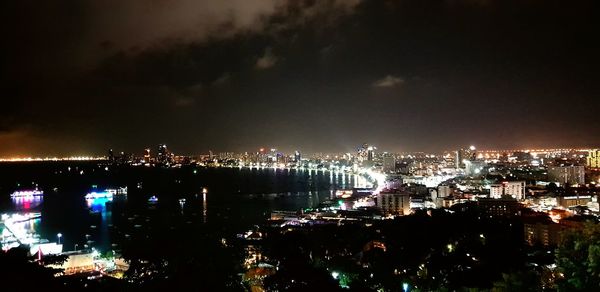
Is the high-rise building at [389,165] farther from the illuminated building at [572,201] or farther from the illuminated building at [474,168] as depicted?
the illuminated building at [572,201]

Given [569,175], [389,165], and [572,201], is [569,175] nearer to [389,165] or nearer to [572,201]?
[572,201]

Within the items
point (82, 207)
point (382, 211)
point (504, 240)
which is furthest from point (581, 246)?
point (82, 207)

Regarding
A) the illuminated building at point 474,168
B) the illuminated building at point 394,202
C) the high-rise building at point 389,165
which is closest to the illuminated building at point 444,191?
the illuminated building at point 394,202

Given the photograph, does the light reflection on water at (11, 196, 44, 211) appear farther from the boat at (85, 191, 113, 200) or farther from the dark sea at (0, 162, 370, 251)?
the boat at (85, 191, 113, 200)

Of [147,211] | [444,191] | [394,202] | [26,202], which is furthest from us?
[26,202]

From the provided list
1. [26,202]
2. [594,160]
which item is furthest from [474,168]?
[26,202]

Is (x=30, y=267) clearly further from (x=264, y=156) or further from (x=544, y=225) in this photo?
(x=264, y=156)

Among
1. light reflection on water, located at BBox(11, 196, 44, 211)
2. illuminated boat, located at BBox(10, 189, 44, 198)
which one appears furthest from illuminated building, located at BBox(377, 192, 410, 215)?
illuminated boat, located at BBox(10, 189, 44, 198)
